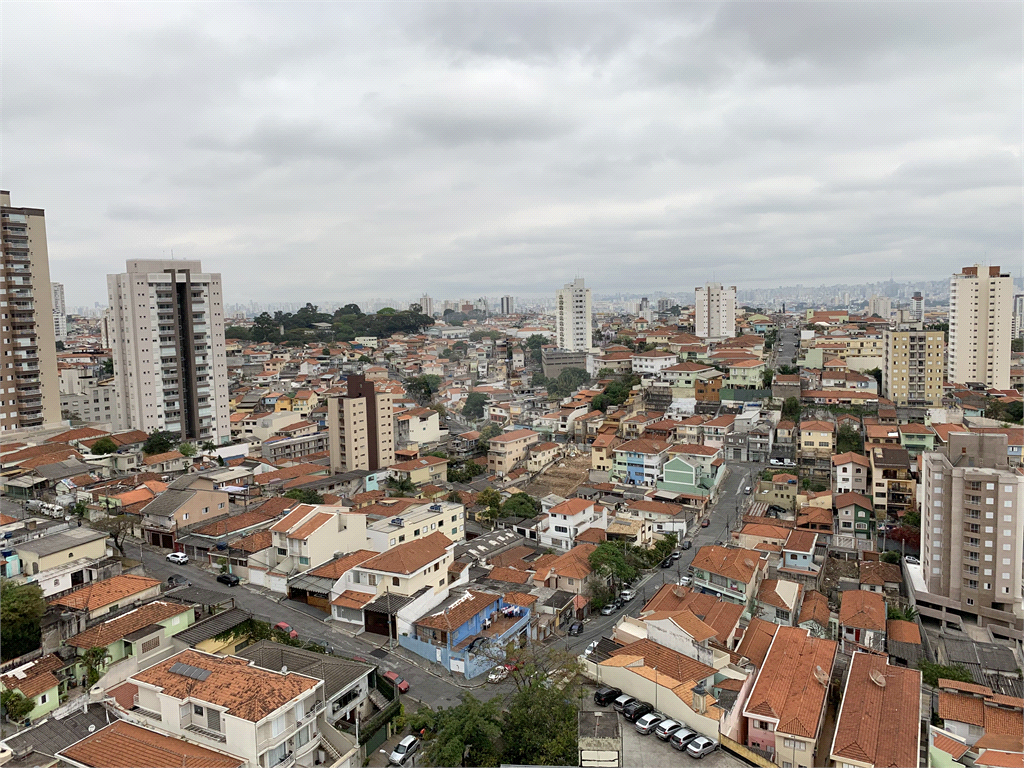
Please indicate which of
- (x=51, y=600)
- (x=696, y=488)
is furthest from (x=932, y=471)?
(x=51, y=600)

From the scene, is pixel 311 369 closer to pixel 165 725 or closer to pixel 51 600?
pixel 51 600

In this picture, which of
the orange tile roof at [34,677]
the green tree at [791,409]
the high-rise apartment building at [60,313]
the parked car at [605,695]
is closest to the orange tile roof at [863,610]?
the parked car at [605,695]

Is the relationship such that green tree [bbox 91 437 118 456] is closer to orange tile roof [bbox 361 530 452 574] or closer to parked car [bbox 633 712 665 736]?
orange tile roof [bbox 361 530 452 574]

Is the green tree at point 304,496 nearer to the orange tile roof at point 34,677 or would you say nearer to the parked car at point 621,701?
the orange tile roof at point 34,677

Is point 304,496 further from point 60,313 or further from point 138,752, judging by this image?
point 60,313

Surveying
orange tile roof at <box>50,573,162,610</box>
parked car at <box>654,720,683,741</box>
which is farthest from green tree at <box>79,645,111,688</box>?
parked car at <box>654,720,683,741</box>

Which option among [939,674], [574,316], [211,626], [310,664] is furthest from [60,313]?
[939,674]

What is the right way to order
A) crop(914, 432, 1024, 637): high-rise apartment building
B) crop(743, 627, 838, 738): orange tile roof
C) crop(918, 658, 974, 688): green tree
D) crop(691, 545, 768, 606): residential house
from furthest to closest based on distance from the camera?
1. crop(914, 432, 1024, 637): high-rise apartment building
2. crop(691, 545, 768, 606): residential house
3. crop(918, 658, 974, 688): green tree
4. crop(743, 627, 838, 738): orange tile roof
